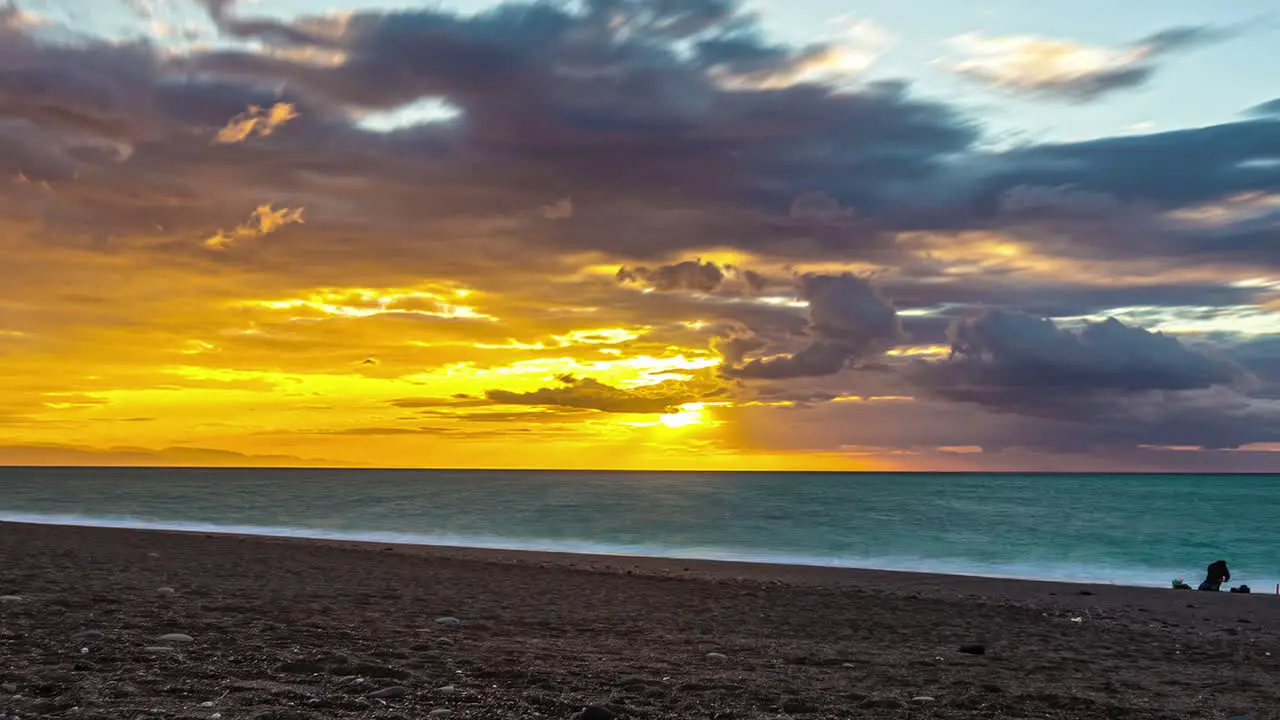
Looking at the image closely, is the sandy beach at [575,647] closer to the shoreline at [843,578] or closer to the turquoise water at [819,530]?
the shoreline at [843,578]

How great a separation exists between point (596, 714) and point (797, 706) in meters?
2.11

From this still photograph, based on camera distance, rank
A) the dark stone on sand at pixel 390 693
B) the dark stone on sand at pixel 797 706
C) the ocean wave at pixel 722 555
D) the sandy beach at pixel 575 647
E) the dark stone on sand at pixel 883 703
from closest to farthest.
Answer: the dark stone on sand at pixel 390 693
the sandy beach at pixel 575 647
the dark stone on sand at pixel 797 706
the dark stone on sand at pixel 883 703
the ocean wave at pixel 722 555

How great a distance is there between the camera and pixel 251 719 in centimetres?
711

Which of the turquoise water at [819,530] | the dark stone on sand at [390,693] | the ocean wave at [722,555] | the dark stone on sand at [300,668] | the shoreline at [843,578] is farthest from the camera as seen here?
the turquoise water at [819,530]

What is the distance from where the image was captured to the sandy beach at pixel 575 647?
8.27 m

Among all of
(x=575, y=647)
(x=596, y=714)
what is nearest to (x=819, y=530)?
(x=575, y=647)

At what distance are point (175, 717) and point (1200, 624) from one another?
61.0ft

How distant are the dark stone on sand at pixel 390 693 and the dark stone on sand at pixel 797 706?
11.9ft

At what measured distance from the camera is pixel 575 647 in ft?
38.5

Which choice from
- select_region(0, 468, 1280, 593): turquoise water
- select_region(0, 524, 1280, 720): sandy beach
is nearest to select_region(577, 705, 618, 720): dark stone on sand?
select_region(0, 524, 1280, 720): sandy beach

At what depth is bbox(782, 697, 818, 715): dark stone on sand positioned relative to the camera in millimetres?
8500

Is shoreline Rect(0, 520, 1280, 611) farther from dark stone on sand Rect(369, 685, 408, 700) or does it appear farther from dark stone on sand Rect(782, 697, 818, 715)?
dark stone on sand Rect(369, 685, 408, 700)

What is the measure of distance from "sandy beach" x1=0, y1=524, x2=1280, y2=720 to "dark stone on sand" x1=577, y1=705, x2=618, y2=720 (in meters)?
0.03

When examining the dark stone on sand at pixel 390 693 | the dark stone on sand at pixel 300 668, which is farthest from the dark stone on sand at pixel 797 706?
the dark stone on sand at pixel 300 668
